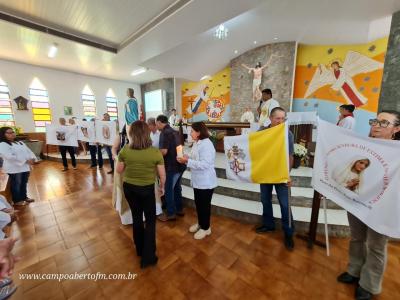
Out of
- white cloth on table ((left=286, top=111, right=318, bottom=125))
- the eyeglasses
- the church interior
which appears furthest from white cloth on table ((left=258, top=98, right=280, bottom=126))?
the eyeglasses

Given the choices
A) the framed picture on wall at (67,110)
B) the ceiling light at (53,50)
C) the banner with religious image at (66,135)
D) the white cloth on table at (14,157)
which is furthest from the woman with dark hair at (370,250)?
the framed picture on wall at (67,110)

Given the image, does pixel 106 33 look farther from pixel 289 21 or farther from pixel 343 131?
pixel 343 131

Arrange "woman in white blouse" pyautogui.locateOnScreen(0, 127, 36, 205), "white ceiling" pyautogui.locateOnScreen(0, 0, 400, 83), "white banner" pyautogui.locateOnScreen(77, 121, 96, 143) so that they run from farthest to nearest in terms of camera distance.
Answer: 1. "white banner" pyautogui.locateOnScreen(77, 121, 96, 143)
2. "white ceiling" pyautogui.locateOnScreen(0, 0, 400, 83)
3. "woman in white blouse" pyautogui.locateOnScreen(0, 127, 36, 205)

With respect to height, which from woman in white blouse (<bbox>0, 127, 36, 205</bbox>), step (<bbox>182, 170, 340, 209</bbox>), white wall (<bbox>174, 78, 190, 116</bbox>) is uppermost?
white wall (<bbox>174, 78, 190, 116</bbox>)

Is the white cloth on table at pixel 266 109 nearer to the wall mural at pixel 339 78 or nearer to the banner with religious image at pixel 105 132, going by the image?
the wall mural at pixel 339 78

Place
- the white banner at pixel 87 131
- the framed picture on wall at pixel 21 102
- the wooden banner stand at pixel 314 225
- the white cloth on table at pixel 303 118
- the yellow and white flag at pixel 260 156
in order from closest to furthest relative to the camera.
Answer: the yellow and white flag at pixel 260 156
the wooden banner stand at pixel 314 225
the white cloth on table at pixel 303 118
the white banner at pixel 87 131
the framed picture on wall at pixel 21 102

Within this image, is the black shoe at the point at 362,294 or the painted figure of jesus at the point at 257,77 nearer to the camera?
the black shoe at the point at 362,294

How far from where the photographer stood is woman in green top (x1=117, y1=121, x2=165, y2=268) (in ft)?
5.43

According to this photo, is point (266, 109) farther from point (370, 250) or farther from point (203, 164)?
point (370, 250)

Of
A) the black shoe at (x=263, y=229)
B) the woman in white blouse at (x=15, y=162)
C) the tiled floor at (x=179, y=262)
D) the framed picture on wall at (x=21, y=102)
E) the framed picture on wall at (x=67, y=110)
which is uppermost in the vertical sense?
the framed picture on wall at (x=21, y=102)

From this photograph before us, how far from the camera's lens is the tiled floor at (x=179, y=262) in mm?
1572

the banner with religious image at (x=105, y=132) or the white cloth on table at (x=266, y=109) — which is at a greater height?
the white cloth on table at (x=266, y=109)

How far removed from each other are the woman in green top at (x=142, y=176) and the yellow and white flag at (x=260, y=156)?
3.28ft

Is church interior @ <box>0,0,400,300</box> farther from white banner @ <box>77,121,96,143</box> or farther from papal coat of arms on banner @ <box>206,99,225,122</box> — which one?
papal coat of arms on banner @ <box>206,99,225,122</box>
